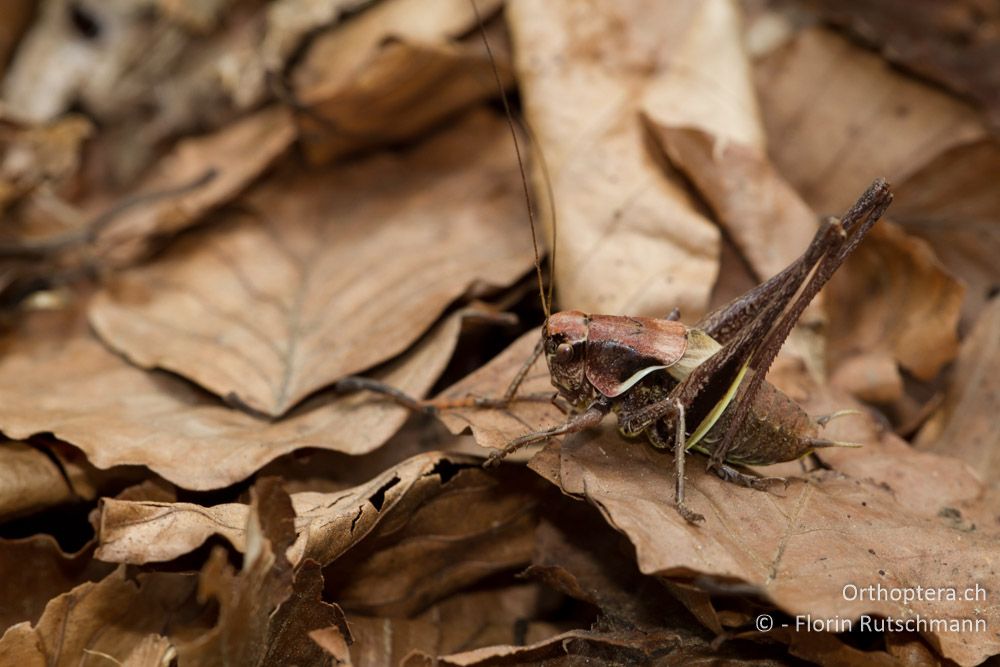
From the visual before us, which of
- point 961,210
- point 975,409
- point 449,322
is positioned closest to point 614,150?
point 449,322

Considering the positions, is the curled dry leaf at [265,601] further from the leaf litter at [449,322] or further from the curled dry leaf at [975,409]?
the curled dry leaf at [975,409]

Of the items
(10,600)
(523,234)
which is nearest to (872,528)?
(523,234)

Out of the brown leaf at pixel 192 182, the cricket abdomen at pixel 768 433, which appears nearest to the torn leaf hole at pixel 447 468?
the cricket abdomen at pixel 768 433

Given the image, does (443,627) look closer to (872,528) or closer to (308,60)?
(872,528)

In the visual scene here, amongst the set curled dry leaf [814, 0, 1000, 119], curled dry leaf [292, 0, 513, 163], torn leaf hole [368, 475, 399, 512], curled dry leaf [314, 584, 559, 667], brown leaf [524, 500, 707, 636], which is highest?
curled dry leaf [814, 0, 1000, 119]

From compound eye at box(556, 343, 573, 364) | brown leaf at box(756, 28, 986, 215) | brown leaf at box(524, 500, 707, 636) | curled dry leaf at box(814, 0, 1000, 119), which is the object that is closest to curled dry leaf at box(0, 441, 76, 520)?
brown leaf at box(524, 500, 707, 636)

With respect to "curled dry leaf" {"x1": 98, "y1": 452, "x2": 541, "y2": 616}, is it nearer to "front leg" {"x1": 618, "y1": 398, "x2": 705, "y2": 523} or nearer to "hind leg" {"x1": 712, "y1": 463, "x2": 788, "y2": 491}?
"front leg" {"x1": 618, "y1": 398, "x2": 705, "y2": 523}
